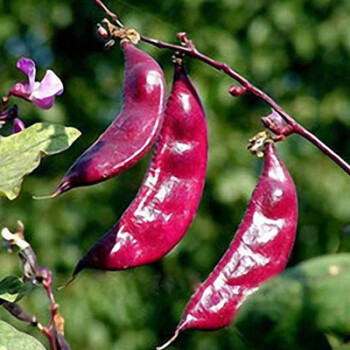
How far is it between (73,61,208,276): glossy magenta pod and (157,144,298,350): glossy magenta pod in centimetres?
4

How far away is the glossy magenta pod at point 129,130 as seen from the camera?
37.9 inches

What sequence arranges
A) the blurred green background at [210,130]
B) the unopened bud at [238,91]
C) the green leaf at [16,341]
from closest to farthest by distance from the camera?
the green leaf at [16,341] → the unopened bud at [238,91] → the blurred green background at [210,130]

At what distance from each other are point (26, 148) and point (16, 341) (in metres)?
0.13

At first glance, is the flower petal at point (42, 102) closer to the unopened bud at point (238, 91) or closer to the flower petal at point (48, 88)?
the flower petal at point (48, 88)

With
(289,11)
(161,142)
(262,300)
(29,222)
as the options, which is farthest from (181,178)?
(289,11)

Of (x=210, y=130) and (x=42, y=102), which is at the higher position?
(x=42, y=102)

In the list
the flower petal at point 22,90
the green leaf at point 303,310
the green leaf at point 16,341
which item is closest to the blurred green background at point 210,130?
the flower petal at point 22,90

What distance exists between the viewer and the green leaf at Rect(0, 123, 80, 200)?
36.0 inches

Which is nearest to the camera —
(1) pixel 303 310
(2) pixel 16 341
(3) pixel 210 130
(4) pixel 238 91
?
(1) pixel 303 310

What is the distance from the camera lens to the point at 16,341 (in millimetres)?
914

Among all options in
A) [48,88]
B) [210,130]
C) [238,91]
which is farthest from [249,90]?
[210,130]

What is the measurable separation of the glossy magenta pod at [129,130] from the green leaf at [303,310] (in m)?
0.36

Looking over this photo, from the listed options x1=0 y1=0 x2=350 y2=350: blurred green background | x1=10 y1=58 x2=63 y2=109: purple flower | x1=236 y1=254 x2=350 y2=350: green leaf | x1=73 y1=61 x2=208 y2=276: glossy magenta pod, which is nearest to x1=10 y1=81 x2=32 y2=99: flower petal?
x1=10 y1=58 x2=63 y2=109: purple flower

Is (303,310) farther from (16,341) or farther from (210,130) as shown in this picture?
(210,130)
